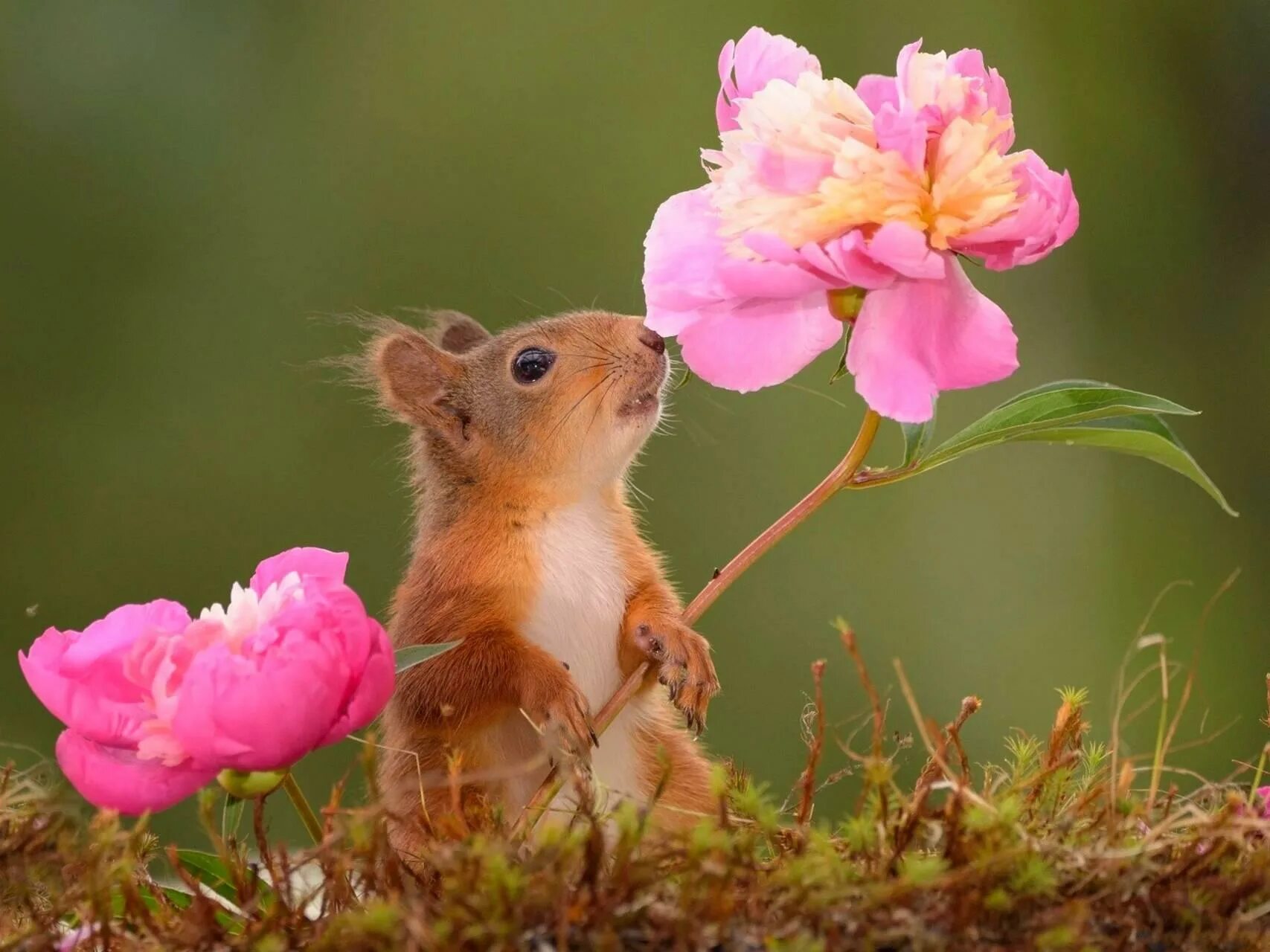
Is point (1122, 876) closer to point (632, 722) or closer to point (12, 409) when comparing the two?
point (632, 722)

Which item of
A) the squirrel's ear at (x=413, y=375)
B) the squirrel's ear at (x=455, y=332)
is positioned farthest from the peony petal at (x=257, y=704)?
the squirrel's ear at (x=455, y=332)

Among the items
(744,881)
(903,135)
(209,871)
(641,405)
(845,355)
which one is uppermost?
(903,135)

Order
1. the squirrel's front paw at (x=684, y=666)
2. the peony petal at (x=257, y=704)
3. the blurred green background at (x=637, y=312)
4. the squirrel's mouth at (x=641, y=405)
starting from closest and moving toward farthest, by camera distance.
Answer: the peony petal at (x=257, y=704), the squirrel's front paw at (x=684, y=666), the squirrel's mouth at (x=641, y=405), the blurred green background at (x=637, y=312)

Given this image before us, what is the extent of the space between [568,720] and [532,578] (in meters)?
0.22

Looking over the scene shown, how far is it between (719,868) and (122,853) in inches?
11.9

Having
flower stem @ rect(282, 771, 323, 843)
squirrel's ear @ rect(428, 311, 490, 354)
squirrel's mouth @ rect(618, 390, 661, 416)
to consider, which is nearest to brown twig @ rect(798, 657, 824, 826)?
flower stem @ rect(282, 771, 323, 843)

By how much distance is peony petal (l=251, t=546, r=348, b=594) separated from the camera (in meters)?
0.78

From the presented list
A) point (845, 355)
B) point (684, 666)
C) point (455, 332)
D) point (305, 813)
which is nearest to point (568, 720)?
point (684, 666)

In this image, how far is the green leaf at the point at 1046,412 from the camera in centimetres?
79

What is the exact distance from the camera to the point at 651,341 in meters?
1.23

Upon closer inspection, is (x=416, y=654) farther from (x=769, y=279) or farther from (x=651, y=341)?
(x=651, y=341)

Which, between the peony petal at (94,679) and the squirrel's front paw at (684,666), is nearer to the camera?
the peony petal at (94,679)

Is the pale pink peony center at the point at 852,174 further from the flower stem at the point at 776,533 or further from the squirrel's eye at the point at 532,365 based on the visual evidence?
the squirrel's eye at the point at 532,365

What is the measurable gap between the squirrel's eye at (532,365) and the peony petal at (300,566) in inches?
18.7
